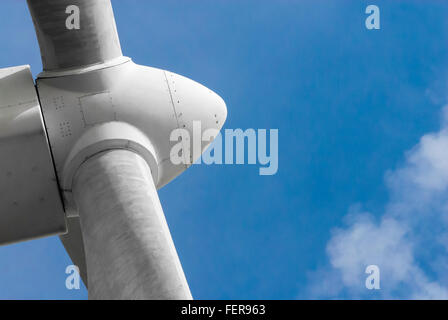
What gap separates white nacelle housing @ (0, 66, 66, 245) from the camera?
974 cm

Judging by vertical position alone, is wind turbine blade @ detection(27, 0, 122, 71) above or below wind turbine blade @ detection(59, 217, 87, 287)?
above

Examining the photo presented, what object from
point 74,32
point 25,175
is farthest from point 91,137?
point 74,32

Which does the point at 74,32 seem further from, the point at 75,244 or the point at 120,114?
the point at 75,244

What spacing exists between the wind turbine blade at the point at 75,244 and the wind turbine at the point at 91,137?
213cm

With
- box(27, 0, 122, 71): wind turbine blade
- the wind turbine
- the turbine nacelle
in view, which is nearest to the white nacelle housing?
the wind turbine

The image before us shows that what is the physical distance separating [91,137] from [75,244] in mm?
3817

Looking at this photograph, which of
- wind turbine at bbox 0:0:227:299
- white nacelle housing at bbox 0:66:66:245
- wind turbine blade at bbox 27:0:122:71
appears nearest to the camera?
wind turbine at bbox 0:0:227:299

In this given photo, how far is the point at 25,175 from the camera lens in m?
9.85

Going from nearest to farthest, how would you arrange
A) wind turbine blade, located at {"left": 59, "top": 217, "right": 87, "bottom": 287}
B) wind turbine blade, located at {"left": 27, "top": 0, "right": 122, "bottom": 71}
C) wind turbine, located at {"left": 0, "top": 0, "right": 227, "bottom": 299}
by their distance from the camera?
wind turbine, located at {"left": 0, "top": 0, "right": 227, "bottom": 299}
wind turbine blade, located at {"left": 27, "top": 0, "right": 122, "bottom": 71}
wind turbine blade, located at {"left": 59, "top": 217, "right": 87, "bottom": 287}

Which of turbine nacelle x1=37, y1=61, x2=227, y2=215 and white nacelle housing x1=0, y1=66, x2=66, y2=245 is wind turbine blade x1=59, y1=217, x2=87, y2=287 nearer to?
white nacelle housing x1=0, y1=66, x2=66, y2=245

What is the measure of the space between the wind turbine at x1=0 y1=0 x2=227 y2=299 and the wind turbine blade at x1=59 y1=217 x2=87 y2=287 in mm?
2129

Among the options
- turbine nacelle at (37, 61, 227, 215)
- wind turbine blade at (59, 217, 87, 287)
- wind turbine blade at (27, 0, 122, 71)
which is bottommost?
wind turbine blade at (59, 217, 87, 287)

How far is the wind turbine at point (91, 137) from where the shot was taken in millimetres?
8664
